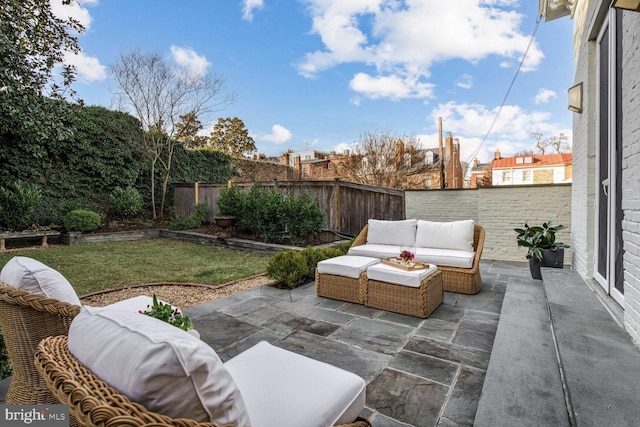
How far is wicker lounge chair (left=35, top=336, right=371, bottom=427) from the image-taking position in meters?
0.63

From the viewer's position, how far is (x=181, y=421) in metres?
0.67

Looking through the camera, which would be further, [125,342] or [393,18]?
[393,18]

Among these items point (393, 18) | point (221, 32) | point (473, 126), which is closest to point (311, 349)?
point (393, 18)

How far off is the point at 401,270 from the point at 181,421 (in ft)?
9.27

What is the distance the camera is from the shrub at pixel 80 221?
26.5ft

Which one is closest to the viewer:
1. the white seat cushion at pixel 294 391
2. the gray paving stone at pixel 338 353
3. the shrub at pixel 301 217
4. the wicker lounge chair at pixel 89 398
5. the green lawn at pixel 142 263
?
the wicker lounge chair at pixel 89 398

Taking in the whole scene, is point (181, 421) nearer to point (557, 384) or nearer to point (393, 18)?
point (557, 384)

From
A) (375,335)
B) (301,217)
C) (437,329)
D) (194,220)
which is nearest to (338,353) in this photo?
(375,335)

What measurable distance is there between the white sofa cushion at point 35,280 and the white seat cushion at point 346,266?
8.25 ft

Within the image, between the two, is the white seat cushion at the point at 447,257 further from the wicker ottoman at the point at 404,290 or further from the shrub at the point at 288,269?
the shrub at the point at 288,269

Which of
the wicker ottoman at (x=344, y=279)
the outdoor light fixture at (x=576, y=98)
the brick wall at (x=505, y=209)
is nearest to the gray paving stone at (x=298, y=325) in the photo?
the wicker ottoman at (x=344, y=279)

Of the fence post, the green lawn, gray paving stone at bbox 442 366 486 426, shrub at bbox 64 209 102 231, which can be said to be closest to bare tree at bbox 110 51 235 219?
shrub at bbox 64 209 102 231

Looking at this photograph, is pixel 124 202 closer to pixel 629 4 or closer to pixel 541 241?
pixel 541 241

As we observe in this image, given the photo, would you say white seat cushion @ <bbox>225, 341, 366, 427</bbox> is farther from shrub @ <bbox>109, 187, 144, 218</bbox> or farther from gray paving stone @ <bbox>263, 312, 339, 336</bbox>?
shrub @ <bbox>109, 187, 144, 218</bbox>
